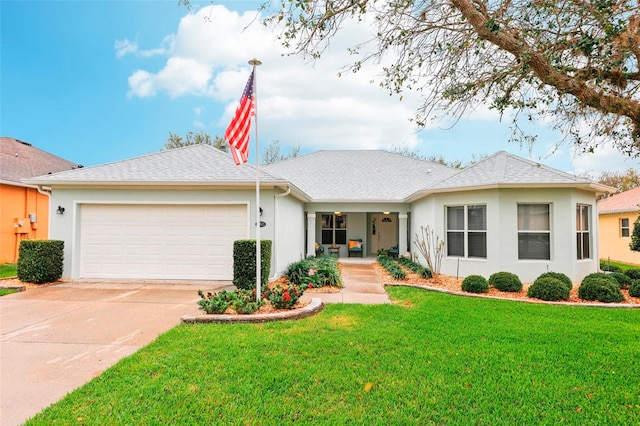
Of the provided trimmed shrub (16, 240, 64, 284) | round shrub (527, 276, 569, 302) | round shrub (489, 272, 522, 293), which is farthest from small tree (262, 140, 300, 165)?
round shrub (527, 276, 569, 302)

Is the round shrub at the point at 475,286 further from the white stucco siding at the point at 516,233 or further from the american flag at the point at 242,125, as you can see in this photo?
the american flag at the point at 242,125

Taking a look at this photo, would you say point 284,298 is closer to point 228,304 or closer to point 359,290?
point 228,304

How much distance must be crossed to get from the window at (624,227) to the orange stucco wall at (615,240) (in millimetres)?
160

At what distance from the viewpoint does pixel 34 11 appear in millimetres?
10070

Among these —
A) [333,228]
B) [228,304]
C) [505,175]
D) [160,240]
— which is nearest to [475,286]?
[505,175]

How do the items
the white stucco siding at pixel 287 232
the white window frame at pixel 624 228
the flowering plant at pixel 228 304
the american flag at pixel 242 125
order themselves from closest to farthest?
the flowering plant at pixel 228 304 < the american flag at pixel 242 125 < the white stucco siding at pixel 287 232 < the white window frame at pixel 624 228

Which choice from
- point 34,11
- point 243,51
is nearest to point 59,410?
point 243,51

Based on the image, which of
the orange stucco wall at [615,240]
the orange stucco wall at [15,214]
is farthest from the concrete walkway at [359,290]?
the orange stucco wall at [615,240]

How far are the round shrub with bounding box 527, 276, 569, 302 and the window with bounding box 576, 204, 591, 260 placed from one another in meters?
3.06

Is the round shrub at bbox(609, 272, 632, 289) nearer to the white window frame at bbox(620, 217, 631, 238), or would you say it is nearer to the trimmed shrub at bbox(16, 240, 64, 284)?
the white window frame at bbox(620, 217, 631, 238)

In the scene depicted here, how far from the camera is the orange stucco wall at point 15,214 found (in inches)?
575

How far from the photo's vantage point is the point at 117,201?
10.1 metres

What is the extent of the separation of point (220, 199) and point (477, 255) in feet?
26.1

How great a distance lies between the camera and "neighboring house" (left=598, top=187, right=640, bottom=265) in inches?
675
